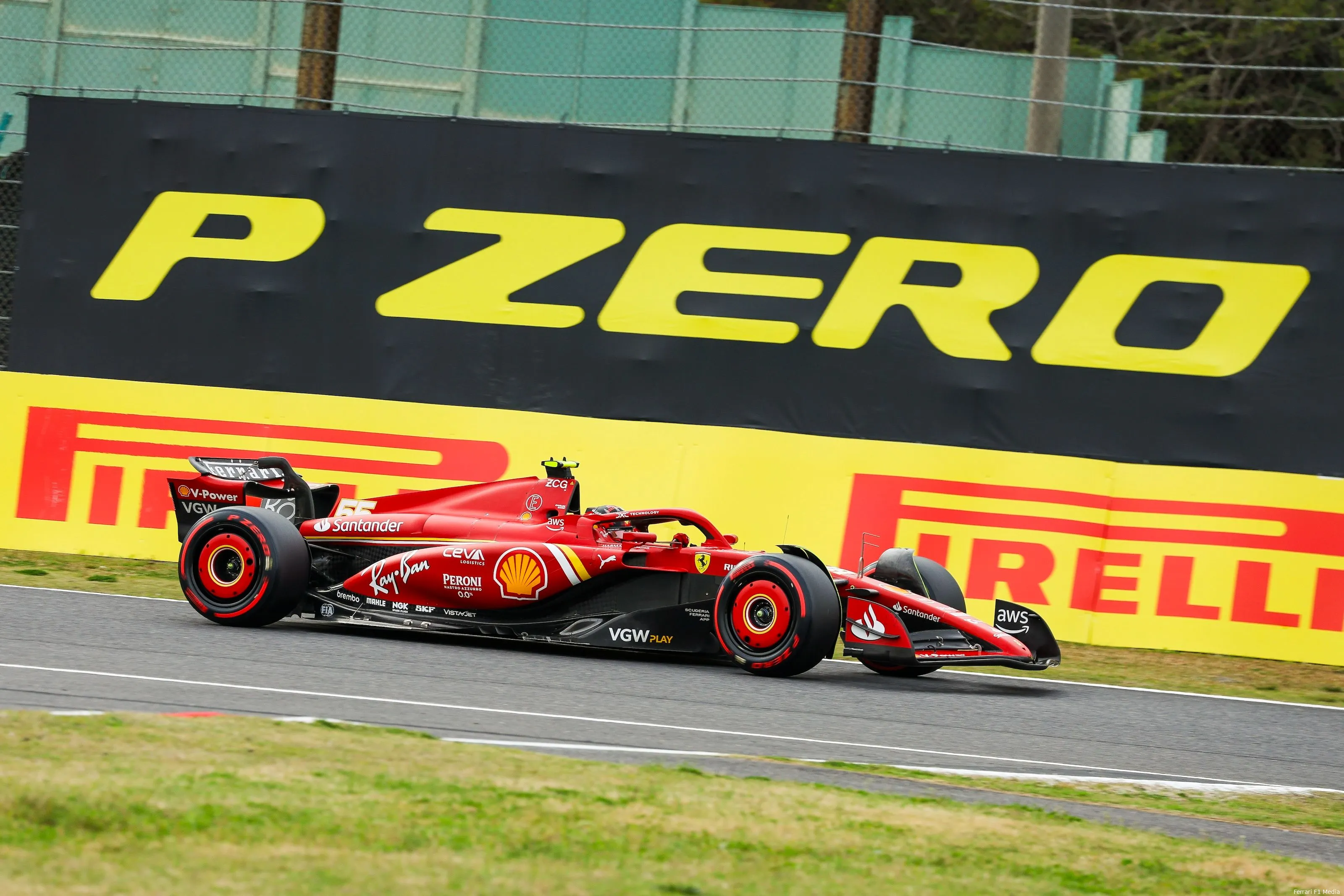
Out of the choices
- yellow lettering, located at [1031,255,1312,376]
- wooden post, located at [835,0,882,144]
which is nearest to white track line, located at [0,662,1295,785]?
yellow lettering, located at [1031,255,1312,376]

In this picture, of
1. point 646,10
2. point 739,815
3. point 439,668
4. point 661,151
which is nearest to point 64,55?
point 646,10

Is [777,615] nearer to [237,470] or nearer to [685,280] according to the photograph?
[237,470]

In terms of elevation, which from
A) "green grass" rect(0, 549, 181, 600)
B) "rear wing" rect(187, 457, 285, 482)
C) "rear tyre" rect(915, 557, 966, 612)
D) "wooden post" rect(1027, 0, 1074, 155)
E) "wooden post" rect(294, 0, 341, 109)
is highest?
"wooden post" rect(1027, 0, 1074, 155)

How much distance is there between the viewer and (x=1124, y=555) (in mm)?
11727

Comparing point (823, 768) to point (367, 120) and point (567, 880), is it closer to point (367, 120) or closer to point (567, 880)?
point (567, 880)

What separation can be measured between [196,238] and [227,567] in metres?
5.45

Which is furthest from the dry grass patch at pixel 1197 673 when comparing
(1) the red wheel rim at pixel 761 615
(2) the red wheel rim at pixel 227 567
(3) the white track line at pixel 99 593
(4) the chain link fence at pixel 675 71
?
(4) the chain link fence at pixel 675 71

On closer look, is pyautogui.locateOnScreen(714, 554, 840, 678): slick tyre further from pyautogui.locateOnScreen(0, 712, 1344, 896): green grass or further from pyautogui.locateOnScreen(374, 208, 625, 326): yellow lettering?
pyautogui.locateOnScreen(374, 208, 625, 326): yellow lettering

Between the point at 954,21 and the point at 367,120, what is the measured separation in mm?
13490

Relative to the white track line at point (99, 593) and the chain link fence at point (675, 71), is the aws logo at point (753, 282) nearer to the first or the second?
the chain link fence at point (675, 71)

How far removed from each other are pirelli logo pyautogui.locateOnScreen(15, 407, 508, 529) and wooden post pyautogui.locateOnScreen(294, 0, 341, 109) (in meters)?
3.59

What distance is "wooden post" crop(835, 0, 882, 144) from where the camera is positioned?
1399 centimetres

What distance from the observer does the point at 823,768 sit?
6.28 m

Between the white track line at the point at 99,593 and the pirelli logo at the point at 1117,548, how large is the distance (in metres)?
4.72
